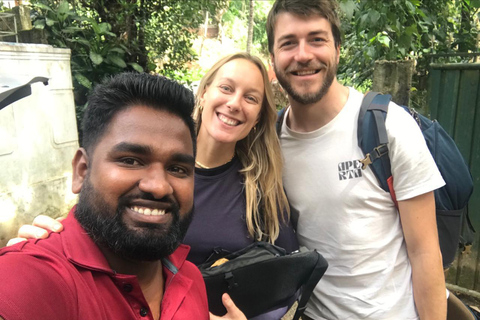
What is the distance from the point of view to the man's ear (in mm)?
1268

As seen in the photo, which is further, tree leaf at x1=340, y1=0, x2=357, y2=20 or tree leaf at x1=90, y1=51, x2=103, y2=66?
tree leaf at x1=90, y1=51, x2=103, y2=66

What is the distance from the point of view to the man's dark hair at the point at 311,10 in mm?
2141

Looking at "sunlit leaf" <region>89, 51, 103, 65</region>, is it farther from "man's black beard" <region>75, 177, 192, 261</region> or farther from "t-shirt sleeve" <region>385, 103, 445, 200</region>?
"man's black beard" <region>75, 177, 192, 261</region>

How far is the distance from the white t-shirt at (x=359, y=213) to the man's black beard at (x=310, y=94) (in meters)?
0.14

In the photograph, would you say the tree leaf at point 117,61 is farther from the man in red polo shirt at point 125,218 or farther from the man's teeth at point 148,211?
the man's teeth at point 148,211

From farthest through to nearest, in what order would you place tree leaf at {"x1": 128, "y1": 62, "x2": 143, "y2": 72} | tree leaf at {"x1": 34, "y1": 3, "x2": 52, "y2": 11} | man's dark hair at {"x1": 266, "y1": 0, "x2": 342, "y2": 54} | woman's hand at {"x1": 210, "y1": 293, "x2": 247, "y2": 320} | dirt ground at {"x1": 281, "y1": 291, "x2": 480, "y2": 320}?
tree leaf at {"x1": 128, "y1": 62, "x2": 143, "y2": 72} → tree leaf at {"x1": 34, "y1": 3, "x2": 52, "y2": 11} → dirt ground at {"x1": 281, "y1": 291, "x2": 480, "y2": 320} → man's dark hair at {"x1": 266, "y1": 0, "x2": 342, "y2": 54} → woman's hand at {"x1": 210, "y1": 293, "x2": 247, "y2": 320}

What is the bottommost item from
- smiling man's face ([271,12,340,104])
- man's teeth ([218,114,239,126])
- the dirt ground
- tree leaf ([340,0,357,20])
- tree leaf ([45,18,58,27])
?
the dirt ground

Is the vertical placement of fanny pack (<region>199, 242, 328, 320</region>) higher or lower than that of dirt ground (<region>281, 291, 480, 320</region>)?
higher

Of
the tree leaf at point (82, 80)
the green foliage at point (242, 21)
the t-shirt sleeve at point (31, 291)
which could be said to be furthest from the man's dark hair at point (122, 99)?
the green foliage at point (242, 21)

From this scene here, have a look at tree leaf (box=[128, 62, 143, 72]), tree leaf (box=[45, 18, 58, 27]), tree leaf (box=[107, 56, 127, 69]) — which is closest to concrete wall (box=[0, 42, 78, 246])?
tree leaf (box=[45, 18, 58, 27])

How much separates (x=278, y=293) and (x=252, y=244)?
255 millimetres

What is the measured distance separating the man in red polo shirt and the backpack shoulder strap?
38.5 inches

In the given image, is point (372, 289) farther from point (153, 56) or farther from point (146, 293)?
point (153, 56)

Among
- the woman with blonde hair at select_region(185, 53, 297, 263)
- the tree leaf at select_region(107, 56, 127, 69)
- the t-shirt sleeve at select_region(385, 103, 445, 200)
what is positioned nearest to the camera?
the t-shirt sleeve at select_region(385, 103, 445, 200)
